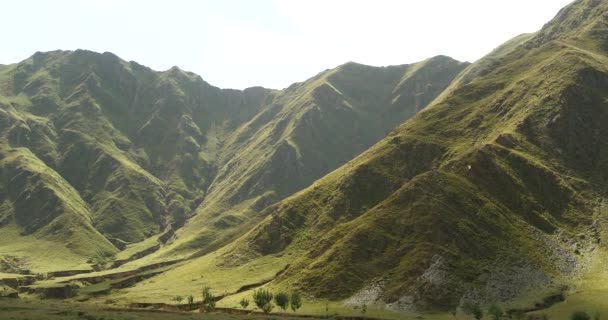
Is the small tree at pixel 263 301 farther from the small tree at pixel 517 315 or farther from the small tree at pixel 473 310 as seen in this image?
the small tree at pixel 517 315

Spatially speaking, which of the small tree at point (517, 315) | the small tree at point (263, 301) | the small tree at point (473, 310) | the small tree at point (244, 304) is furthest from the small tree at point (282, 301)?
the small tree at point (517, 315)

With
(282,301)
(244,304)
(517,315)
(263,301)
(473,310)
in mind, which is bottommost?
(517,315)

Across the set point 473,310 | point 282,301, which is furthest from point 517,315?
point 282,301

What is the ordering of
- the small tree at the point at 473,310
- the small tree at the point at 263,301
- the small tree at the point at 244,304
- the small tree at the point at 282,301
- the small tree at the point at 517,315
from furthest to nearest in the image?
the small tree at the point at 244,304, the small tree at the point at 263,301, the small tree at the point at 282,301, the small tree at the point at 517,315, the small tree at the point at 473,310

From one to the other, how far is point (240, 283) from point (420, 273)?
6522 cm

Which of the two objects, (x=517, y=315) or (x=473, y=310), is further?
(x=517, y=315)

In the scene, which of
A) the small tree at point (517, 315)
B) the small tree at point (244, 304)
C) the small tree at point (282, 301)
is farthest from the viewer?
the small tree at point (244, 304)

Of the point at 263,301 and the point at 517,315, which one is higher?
the point at 263,301

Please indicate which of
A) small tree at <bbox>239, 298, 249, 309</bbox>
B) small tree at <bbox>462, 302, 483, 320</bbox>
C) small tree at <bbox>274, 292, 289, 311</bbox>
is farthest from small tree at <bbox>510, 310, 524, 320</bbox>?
small tree at <bbox>239, 298, 249, 309</bbox>

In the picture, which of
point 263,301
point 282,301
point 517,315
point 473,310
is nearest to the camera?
point 473,310

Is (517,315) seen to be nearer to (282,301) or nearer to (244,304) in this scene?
(282,301)

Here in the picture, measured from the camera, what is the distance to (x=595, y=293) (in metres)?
142

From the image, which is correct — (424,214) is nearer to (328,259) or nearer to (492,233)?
(492,233)

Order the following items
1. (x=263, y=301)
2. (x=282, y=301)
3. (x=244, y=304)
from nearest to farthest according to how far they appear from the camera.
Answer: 1. (x=282, y=301)
2. (x=263, y=301)
3. (x=244, y=304)
